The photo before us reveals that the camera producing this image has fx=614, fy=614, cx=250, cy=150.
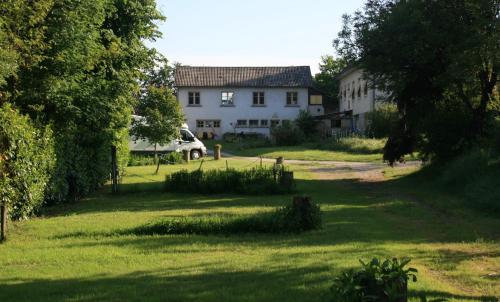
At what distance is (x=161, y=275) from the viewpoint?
26.6 feet

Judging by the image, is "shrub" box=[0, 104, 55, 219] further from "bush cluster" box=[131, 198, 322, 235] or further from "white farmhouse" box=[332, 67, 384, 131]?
"white farmhouse" box=[332, 67, 384, 131]

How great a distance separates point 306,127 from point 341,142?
1332cm

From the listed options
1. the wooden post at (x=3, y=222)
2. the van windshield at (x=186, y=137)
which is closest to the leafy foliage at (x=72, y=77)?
the wooden post at (x=3, y=222)

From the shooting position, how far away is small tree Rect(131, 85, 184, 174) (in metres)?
28.5

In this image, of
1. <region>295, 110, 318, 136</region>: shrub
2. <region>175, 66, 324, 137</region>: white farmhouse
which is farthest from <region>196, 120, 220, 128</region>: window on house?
<region>295, 110, 318, 136</region>: shrub

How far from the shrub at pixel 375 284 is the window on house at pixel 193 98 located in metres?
60.1

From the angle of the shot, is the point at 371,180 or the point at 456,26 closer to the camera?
the point at 456,26

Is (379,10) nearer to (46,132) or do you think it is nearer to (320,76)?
(46,132)

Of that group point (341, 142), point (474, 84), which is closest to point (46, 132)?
point (474, 84)

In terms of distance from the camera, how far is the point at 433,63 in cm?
2086

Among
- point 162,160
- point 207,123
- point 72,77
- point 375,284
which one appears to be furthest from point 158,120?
point 207,123

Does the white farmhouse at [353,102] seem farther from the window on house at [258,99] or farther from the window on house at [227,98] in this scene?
the window on house at [227,98]

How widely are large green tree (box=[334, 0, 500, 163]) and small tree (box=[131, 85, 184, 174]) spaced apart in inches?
394

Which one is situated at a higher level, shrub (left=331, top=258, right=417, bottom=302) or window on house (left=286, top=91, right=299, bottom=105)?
window on house (left=286, top=91, right=299, bottom=105)
